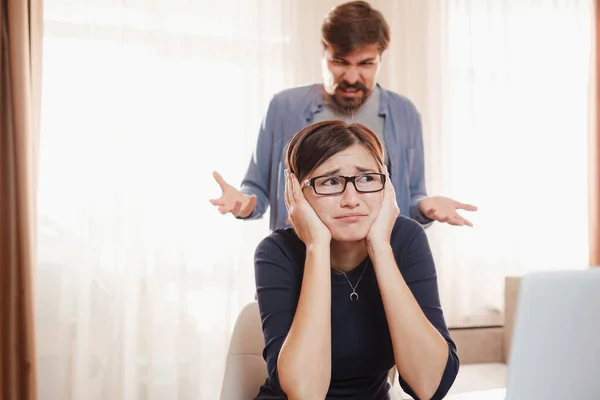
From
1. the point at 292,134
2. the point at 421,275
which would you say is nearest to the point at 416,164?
the point at 292,134

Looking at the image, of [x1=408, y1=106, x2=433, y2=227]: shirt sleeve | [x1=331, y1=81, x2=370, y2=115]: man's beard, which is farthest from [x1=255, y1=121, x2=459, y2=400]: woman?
[x1=331, y1=81, x2=370, y2=115]: man's beard

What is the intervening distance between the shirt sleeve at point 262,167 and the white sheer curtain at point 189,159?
0.74 m

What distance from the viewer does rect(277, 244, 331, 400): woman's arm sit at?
86 centimetres

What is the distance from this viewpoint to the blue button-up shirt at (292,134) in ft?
5.33

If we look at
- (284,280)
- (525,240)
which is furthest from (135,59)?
(525,240)

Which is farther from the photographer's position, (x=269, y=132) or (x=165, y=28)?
(x=165, y=28)

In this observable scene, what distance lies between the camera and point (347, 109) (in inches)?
65.7

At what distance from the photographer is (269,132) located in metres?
1.73

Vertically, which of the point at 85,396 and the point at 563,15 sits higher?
the point at 563,15

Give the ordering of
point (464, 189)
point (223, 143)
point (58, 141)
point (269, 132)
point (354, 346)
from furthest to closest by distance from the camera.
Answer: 1. point (464, 189)
2. point (223, 143)
3. point (58, 141)
4. point (269, 132)
5. point (354, 346)

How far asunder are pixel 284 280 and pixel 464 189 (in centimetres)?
192

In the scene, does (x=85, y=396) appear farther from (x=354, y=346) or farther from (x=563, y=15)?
(x=563, y=15)

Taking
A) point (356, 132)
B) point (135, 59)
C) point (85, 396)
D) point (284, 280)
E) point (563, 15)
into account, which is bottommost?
point (85, 396)

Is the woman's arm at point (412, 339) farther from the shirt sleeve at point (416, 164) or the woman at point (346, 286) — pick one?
the shirt sleeve at point (416, 164)
